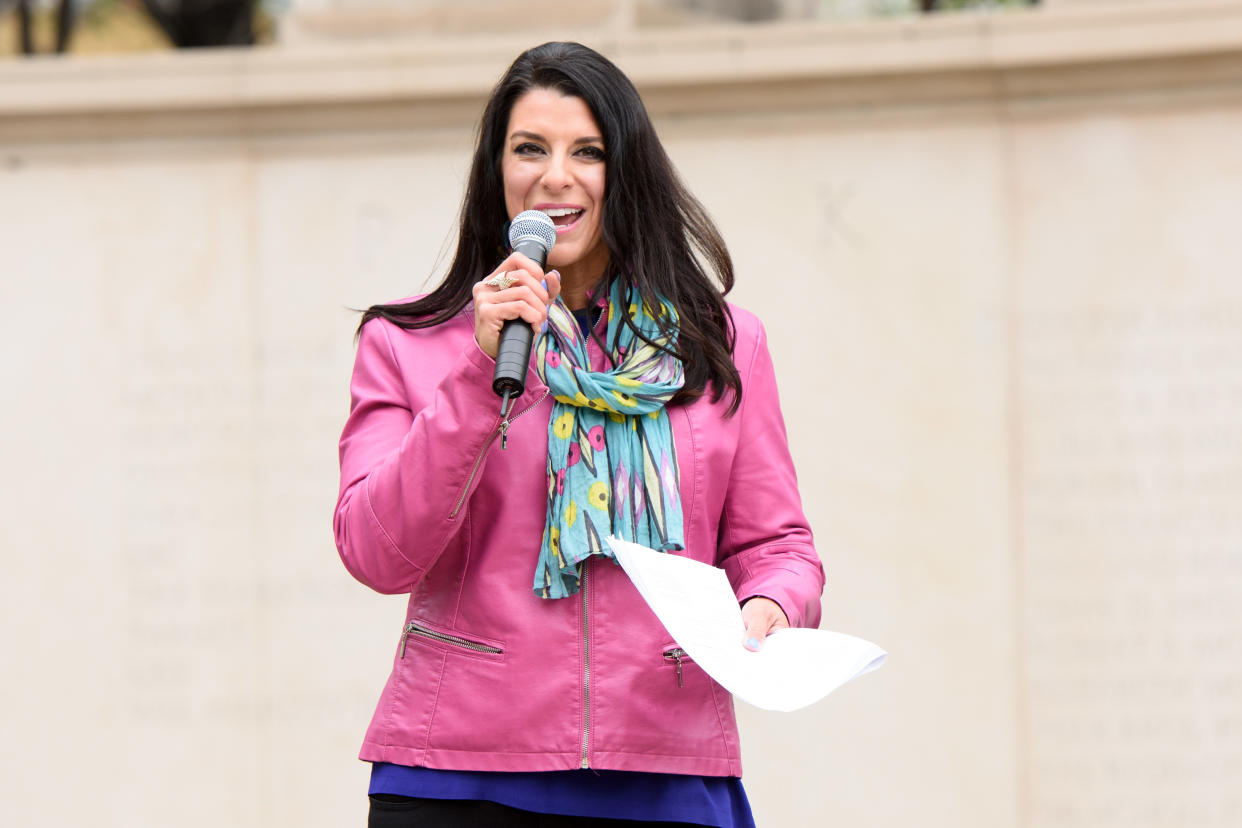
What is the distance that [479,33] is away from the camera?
5441 mm

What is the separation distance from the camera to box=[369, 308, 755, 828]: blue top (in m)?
2.11

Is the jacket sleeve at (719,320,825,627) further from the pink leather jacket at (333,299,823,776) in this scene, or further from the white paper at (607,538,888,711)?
the white paper at (607,538,888,711)

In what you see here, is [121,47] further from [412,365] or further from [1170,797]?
[412,365]

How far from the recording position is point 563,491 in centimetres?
215

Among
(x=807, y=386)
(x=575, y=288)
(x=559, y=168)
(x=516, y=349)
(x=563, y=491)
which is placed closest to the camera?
(x=516, y=349)

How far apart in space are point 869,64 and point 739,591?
2.99 m

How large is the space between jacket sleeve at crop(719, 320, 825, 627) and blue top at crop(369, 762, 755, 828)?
29cm

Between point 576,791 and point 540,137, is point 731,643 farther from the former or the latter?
point 540,137

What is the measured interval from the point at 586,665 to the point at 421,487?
0.34 meters

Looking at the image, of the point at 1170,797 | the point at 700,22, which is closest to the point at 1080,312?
the point at 1170,797

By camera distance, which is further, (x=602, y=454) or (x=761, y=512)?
(x=761, y=512)

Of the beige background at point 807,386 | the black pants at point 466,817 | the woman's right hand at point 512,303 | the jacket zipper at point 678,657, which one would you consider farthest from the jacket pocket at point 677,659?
the beige background at point 807,386

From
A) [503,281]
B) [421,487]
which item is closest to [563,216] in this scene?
[503,281]

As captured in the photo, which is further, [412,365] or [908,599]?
[908,599]
